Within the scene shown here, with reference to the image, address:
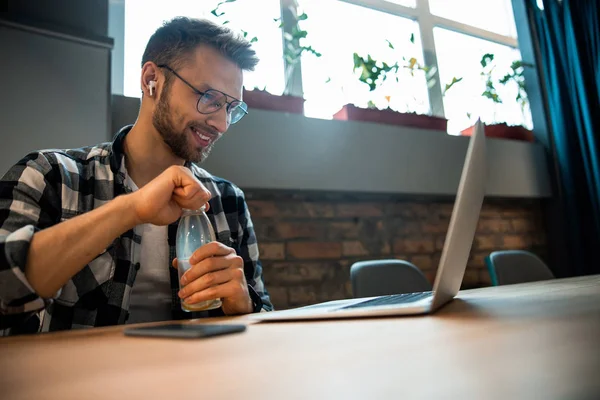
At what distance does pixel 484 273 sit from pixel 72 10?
8.51ft

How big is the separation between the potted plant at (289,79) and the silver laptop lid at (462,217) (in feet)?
5.02

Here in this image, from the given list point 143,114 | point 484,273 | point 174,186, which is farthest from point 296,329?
point 484,273

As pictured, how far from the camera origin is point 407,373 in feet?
0.81

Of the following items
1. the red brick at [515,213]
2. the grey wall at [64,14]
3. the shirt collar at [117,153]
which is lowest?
the red brick at [515,213]

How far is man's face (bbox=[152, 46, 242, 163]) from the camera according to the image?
4.03 feet

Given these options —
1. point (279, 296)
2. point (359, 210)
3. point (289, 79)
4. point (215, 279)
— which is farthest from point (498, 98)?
point (215, 279)

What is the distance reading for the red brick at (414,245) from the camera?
233 cm

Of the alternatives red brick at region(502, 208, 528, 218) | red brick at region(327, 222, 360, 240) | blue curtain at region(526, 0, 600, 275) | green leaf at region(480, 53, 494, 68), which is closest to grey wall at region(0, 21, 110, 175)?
red brick at region(327, 222, 360, 240)

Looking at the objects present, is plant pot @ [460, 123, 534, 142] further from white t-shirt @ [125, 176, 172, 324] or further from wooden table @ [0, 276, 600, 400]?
wooden table @ [0, 276, 600, 400]

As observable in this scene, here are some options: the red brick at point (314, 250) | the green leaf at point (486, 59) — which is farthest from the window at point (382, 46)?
the red brick at point (314, 250)

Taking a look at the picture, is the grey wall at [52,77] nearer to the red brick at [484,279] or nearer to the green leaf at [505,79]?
the red brick at [484,279]

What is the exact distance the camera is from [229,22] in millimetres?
2088

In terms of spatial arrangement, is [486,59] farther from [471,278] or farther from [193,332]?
[193,332]

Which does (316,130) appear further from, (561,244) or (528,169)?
(561,244)
